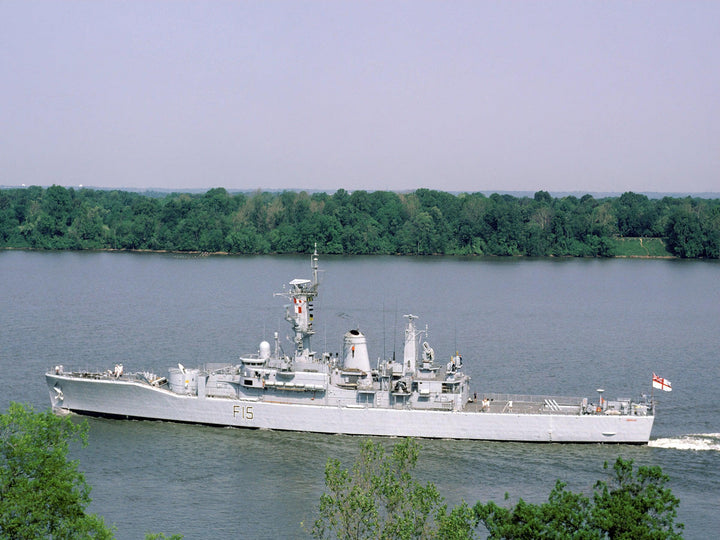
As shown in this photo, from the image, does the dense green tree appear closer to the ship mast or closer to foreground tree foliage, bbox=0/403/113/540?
foreground tree foliage, bbox=0/403/113/540

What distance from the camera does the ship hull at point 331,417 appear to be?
112 feet

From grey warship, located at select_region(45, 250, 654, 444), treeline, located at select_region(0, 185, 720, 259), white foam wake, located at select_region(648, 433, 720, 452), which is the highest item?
treeline, located at select_region(0, 185, 720, 259)

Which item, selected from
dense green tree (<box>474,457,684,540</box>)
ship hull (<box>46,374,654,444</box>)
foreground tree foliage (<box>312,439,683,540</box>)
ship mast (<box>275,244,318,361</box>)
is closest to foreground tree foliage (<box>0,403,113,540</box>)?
foreground tree foliage (<box>312,439,683,540</box>)

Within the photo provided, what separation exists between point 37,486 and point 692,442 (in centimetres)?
2420

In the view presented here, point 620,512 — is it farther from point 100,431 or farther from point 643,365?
point 643,365

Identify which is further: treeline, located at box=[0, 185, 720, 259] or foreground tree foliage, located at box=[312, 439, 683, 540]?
treeline, located at box=[0, 185, 720, 259]

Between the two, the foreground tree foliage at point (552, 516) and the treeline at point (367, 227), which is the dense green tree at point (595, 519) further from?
the treeline at point (367, 227)

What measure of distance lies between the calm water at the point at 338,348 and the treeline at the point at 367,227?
41.8 ft

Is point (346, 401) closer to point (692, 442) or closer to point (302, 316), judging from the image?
point (302, 316)

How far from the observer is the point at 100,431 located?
35.7 m

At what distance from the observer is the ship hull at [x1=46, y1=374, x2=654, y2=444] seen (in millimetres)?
34188

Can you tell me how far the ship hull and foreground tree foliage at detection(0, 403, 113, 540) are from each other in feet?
53.8

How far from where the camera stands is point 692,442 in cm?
3384

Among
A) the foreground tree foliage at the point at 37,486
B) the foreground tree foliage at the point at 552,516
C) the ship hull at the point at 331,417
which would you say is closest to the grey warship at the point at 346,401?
the ship hull at the point at 331,417
